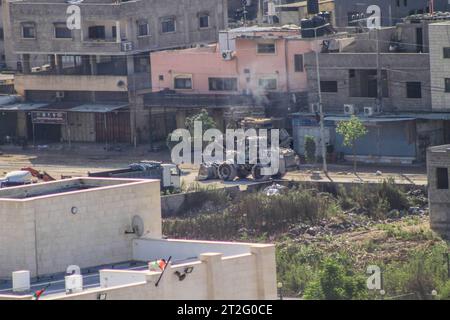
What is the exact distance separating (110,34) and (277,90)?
309 inches

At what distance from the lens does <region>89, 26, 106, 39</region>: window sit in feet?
204

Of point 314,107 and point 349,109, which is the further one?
point 314,107

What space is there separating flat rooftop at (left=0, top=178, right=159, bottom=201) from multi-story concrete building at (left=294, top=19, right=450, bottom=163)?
906 inches

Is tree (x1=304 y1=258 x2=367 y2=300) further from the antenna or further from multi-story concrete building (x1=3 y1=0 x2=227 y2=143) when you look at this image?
multi-story concrete building (x1=3 y1=0 x2=227 y2=143)

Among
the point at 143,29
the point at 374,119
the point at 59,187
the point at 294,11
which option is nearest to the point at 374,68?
the point at 374,119

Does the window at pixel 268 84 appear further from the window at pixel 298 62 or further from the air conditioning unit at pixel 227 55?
the air conditioning unit at pixel 227 55

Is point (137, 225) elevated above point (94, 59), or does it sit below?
below

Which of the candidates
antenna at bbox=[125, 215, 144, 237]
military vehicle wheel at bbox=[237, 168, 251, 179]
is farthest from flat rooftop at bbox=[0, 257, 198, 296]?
military vehicle wheel at bbox=[237, 168, 251, 179]

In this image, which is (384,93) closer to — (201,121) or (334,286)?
(201,121)

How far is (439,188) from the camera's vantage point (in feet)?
147

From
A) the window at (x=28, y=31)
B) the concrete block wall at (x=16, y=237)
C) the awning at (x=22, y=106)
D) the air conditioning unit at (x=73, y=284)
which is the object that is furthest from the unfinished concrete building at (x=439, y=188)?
the window at (x=28, y=31)

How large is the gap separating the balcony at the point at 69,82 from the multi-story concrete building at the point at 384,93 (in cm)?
838

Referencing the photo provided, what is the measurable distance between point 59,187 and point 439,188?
17.4m

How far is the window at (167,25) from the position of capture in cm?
6322
